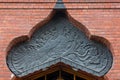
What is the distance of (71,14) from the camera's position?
256 inches

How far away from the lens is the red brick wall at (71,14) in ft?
20.7

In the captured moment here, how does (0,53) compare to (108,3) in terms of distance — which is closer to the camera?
(0,53)

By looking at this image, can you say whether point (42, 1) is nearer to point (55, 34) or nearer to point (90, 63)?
point (55, 34)

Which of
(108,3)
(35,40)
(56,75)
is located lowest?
(56,75)

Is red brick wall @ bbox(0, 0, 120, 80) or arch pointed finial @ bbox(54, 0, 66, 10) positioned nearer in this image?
red brick wall @ bbox(0, 0, 120, 80)

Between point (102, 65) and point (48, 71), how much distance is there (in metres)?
0.74

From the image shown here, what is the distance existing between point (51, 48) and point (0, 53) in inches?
28.2

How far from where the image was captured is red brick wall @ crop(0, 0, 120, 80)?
6.32m

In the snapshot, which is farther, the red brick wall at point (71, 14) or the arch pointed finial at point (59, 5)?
the arch pointed finial at point (59, 5)

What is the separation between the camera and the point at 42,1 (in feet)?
21.6

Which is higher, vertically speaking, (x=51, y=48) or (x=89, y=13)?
(x=89, y=13)

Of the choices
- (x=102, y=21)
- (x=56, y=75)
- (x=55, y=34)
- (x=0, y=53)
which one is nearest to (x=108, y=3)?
(x=102, y=21)

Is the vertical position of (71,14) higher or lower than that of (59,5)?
lower

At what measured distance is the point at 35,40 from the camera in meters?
6.49
